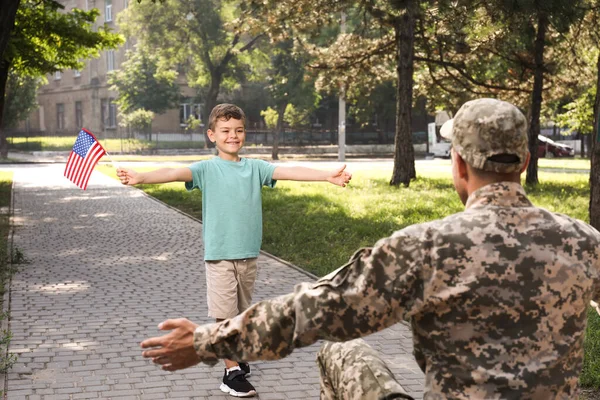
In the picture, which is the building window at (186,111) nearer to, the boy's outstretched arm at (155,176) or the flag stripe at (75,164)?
the flag stripe at (75,164)

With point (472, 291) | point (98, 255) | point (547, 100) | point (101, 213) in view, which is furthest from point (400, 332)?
point (547, 100)

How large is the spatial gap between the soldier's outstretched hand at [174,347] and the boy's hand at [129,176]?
250cm

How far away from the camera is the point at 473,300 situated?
2428 millimetres

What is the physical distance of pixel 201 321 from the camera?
8.05 metres

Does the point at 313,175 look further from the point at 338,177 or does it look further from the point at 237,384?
the point at 237,384

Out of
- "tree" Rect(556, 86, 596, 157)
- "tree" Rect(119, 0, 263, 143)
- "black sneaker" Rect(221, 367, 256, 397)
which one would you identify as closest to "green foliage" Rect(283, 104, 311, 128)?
"tree" Rect(119, 0, 263, 143)

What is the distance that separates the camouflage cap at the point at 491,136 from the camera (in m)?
2.45

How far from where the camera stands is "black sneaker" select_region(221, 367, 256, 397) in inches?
223

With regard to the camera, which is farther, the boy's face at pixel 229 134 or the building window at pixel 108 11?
the building window at pixel 108 11

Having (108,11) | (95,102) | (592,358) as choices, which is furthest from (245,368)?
(108,11)

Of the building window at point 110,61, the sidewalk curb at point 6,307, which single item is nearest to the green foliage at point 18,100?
the building window at point 110,61

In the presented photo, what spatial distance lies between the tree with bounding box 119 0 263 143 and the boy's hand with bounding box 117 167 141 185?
48.6 meters

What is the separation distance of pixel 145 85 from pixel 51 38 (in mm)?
38937

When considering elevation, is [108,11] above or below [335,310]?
above
